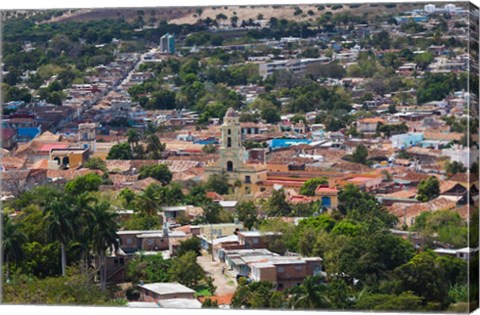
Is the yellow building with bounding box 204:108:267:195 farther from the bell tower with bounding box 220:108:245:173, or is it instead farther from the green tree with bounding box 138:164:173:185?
the green tree with bounding box 138:164:173:185

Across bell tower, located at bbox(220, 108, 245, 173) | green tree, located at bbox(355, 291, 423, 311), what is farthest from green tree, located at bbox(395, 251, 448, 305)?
bell tower, located at bbox(220, 108, 245, 173)

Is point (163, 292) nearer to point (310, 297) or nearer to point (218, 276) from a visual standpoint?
point (218, 276)

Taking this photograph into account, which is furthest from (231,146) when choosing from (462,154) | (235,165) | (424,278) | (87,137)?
(462,154)

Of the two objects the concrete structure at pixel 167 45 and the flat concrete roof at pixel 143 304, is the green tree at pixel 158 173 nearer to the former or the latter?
the concrete structure at pixel 167 45

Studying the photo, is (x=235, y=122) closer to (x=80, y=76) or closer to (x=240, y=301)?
(x=80, y=76)

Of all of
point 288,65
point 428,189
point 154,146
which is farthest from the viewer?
point 154,146

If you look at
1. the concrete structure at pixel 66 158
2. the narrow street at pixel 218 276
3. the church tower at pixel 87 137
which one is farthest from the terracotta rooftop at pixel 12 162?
the narrow street at pixel 218 276
